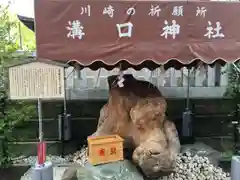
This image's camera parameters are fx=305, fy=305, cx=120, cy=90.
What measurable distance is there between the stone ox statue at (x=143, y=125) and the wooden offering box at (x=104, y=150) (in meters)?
0.29

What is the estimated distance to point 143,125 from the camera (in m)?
5.14

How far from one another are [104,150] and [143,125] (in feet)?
2.59

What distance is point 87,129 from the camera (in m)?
7.34

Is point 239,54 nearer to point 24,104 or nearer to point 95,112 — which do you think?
point 95,112

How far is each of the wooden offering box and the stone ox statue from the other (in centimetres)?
29

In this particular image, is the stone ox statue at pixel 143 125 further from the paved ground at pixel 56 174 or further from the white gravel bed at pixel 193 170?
the paved ground at pixel 56 174

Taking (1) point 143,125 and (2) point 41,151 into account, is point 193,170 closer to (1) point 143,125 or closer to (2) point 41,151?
(1) point 143,125

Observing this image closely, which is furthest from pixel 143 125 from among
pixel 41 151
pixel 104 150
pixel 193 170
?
pixel 41 151

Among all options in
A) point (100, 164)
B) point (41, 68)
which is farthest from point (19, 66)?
point (100, 164)

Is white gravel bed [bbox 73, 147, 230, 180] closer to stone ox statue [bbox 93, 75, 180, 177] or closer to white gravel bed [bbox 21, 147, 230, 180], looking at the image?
white gravel bed [bbox 21, 147, 230, 180]

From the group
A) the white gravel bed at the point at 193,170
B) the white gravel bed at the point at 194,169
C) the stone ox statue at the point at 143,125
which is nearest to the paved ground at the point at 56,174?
the white gravel bed at the point at 193,170

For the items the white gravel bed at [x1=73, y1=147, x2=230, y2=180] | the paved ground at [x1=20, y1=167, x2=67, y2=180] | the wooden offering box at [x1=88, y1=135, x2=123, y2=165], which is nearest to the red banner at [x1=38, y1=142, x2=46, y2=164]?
the wooden offering box at [x1=88, y1=135, x2=123, y2=165]

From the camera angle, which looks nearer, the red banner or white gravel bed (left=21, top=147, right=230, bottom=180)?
the red banner

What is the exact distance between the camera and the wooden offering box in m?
4.79
